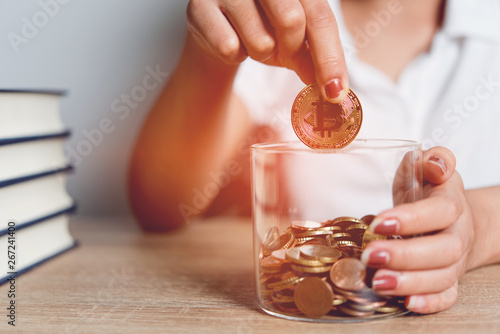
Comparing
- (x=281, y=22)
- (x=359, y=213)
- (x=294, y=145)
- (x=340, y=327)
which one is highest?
(x=281, y=22)

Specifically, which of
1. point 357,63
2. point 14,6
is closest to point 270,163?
point 357,63

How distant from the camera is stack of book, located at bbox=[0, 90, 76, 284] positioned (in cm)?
86

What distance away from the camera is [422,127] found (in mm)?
1487

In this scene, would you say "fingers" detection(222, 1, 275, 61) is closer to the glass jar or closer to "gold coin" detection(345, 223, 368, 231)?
the glass jar

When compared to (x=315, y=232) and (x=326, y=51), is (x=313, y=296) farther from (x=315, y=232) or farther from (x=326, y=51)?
(x=326, y=51)

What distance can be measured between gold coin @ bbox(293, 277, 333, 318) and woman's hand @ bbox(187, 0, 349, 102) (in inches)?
10.2

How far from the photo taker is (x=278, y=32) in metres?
0.70

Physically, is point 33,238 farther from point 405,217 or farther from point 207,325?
point 405,217

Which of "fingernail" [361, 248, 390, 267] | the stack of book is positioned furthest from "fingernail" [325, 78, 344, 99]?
the stack of book

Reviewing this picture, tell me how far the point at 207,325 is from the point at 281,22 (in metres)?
0.44

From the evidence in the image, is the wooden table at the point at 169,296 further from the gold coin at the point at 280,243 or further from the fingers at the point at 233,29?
the fingers at the point at 233,29

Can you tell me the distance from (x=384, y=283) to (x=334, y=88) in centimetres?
27

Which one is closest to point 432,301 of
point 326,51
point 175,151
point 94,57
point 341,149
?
point 341,149

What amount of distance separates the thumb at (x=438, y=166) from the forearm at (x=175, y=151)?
62cm
